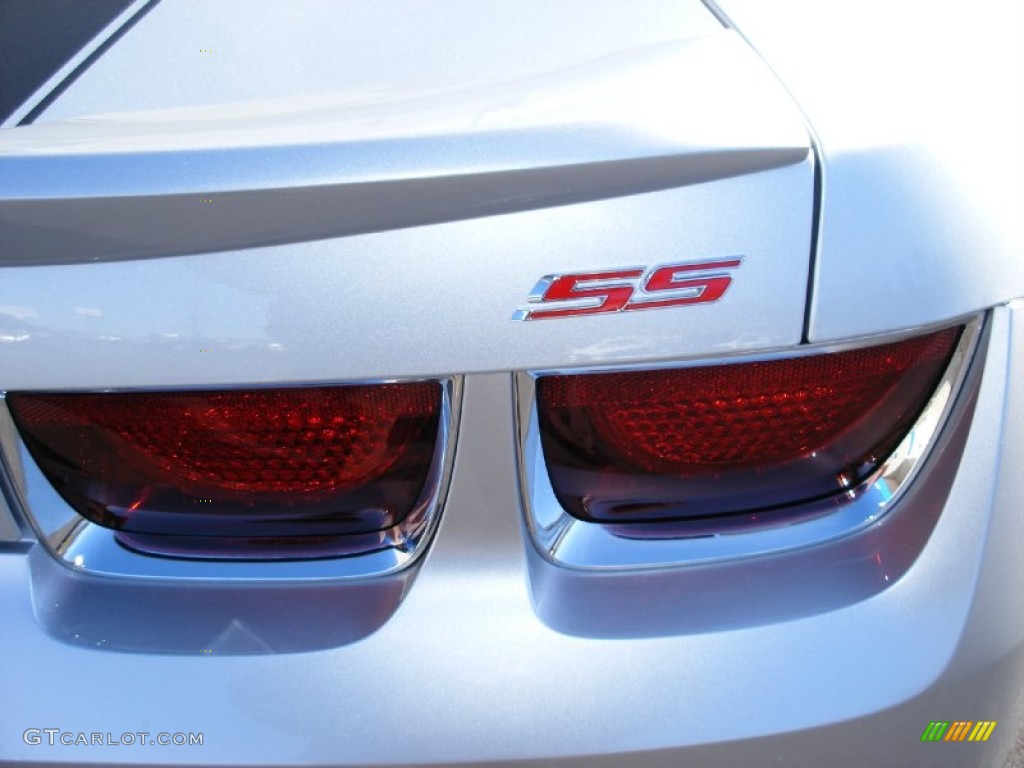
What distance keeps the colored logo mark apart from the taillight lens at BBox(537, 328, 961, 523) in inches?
10.3

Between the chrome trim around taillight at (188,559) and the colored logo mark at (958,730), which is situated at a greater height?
the chrome trim around taillight at (188,559)

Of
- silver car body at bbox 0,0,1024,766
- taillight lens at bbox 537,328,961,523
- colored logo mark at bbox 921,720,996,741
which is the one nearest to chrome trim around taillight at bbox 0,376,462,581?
silver car body at bbox 0,0,1024,766

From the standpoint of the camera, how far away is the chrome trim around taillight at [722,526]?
112cm

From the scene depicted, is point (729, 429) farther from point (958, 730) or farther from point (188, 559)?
point (188, 559)

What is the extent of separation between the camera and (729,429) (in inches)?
44.4

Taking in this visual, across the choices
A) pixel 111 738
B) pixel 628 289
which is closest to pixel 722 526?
pixel 628 289

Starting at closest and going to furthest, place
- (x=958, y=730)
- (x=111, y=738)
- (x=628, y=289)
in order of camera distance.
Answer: (x=628, y=289) → (x=111, y=738) → (x=958, y=730)

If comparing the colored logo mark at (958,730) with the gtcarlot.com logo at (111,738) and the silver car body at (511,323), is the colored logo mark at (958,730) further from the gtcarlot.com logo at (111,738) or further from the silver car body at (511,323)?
the gtcarlot.com logo at (111,738)

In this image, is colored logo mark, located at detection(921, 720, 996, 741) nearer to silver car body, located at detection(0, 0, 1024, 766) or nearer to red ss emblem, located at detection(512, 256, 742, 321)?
silver car body, located at detection(0, 0, 1024, 766)

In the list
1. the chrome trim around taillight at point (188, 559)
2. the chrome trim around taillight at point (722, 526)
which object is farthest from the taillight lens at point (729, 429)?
the chrome trim around taillight at point (188, 559)

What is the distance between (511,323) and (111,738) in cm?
56

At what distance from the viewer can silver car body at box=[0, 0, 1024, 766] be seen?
96cm

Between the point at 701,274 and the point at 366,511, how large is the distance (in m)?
0.42

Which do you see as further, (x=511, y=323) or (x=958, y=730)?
(x=958, y=730)
